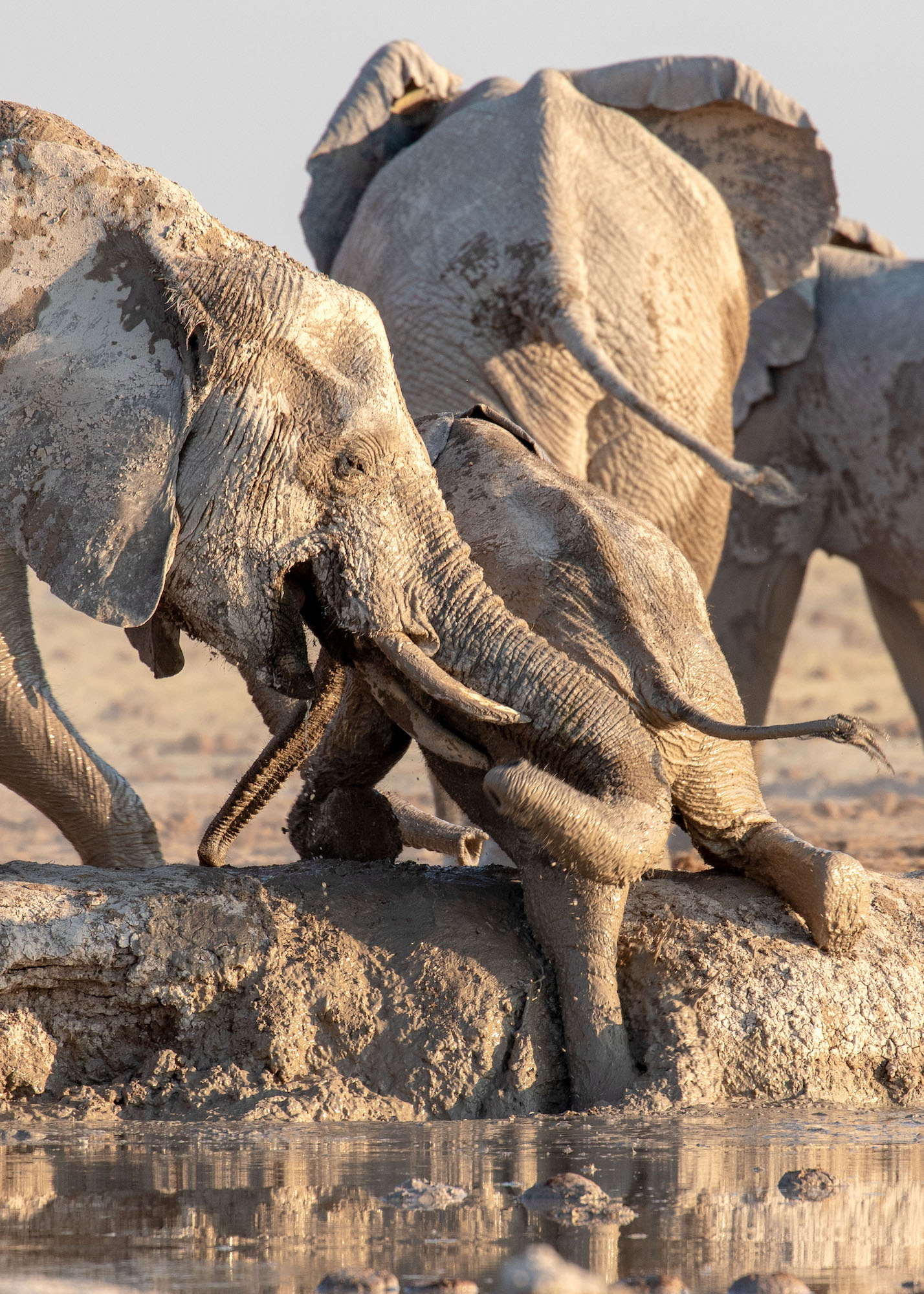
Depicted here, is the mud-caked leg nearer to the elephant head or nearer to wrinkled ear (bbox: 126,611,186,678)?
the elephant head

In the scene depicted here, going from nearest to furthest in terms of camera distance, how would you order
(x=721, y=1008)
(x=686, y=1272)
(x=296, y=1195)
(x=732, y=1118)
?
(x=686, y=1272) → (x=296, y=1195) → (x=732, y=1118) → (x=721, y=1008)

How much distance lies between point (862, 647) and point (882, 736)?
46.9 ft

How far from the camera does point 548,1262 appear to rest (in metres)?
2.06

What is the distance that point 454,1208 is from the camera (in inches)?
102

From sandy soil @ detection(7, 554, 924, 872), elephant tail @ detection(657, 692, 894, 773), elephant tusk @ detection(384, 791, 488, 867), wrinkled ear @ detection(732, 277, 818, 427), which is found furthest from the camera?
sandy soil @ detection(7, 554, 924, 872)

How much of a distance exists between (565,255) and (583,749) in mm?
2931

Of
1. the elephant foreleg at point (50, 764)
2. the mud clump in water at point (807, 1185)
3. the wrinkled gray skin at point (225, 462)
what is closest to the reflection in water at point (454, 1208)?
the mud clump in water at point (807, 1185)

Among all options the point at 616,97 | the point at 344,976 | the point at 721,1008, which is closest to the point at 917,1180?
the point at 721,1008

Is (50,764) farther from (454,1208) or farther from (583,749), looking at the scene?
(454,1208)

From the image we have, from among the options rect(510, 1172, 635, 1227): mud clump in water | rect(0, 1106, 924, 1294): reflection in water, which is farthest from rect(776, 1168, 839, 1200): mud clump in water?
rect(510, 1172, 635, 1227): mud clump in water

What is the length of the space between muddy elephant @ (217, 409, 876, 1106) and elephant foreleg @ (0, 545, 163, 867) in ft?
1.86

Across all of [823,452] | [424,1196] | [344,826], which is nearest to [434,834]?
[344,826]

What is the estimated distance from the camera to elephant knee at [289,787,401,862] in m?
4.09

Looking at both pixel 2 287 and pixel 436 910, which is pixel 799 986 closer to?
pixel 436 910
